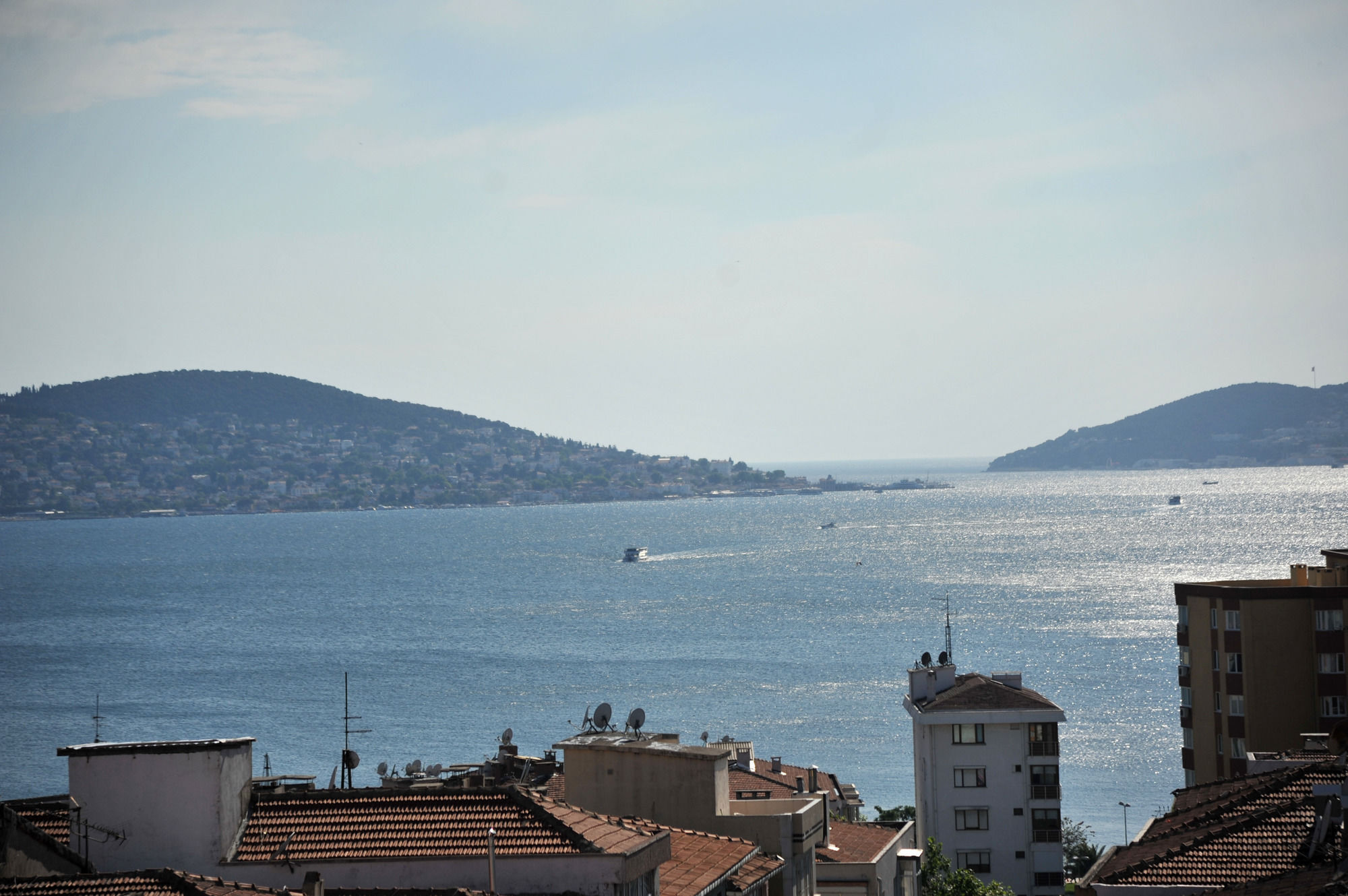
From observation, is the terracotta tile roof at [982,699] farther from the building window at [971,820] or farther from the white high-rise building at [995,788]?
the building window at [971,820]

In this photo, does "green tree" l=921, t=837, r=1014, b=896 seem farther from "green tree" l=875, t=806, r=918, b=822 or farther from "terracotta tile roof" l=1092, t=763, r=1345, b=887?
"green tree" l=875, t=806, r=918, b=822

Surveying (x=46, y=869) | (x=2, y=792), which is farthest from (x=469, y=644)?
(x=46, y=869)

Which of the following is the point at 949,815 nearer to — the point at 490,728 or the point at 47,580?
the point at 490,728

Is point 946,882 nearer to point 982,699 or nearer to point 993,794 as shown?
point 993,794

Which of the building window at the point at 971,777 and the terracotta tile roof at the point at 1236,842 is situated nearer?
the terracotta tile roof at the point at 1236,842

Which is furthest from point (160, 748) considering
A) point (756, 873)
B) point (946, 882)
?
point (946, 882)

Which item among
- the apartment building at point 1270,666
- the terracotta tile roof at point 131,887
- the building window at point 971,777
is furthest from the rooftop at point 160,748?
the apartment building at point 1270,666
